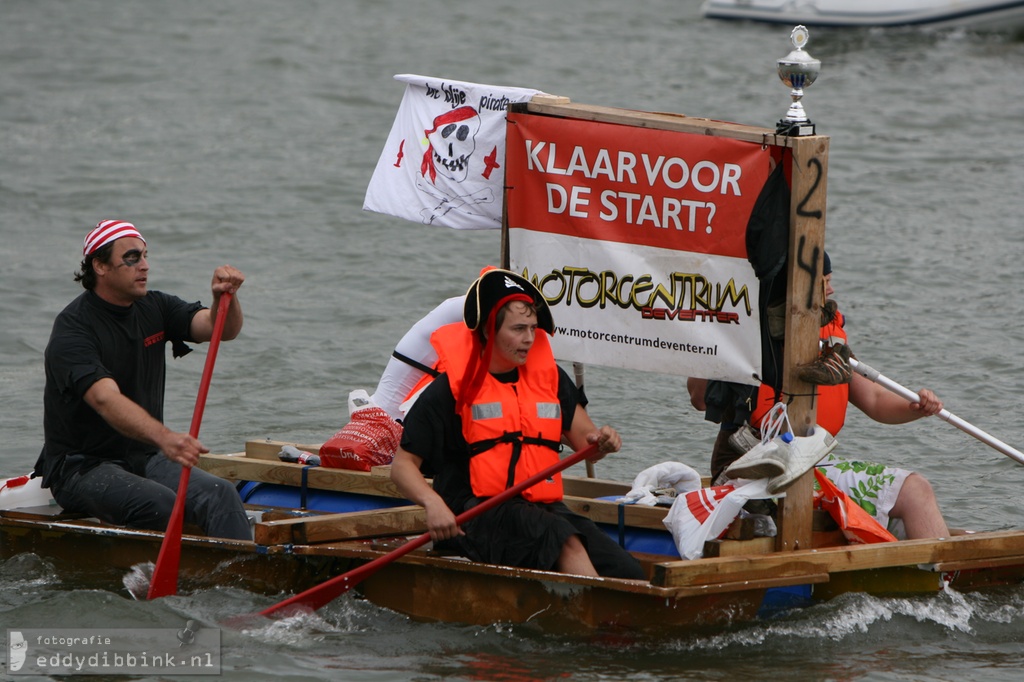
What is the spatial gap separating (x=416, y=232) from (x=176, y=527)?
10.0 metres

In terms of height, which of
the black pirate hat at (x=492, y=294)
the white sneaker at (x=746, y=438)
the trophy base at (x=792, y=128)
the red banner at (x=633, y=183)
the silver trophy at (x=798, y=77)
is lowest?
the white sneaker at (x=746, y=438)

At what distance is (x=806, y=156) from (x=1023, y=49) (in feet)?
69.7

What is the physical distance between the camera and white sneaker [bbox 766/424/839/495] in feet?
20.9

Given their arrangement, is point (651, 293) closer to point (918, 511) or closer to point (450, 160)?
point (450, 160)

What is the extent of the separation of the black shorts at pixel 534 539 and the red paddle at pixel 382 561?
130mm

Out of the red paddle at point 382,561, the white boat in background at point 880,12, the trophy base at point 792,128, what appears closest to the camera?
the red paddle at point 382,561

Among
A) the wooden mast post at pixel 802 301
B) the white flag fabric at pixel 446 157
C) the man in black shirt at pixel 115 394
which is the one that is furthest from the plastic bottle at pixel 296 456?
the wooden mast post at pixel 802 301

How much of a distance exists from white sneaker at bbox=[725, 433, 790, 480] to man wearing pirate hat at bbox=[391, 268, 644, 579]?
0.62 m

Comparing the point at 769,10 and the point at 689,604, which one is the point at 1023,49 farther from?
the point at 689,604

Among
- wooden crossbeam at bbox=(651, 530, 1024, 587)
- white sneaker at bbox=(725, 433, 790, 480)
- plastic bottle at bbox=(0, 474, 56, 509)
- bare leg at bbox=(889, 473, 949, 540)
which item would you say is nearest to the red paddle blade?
plastic bottle at bbox=(0, 474, 56, 509)

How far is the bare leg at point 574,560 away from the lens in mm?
6430

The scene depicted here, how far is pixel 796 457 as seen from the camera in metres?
6.39

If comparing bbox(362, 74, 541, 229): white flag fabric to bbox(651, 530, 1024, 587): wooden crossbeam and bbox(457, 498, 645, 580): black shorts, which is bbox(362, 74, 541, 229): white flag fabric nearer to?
bbox(457, 498, 645, 580): black shorts

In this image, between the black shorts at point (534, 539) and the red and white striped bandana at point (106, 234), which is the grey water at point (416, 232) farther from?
the red and white striped bandana at point (106, 234)
